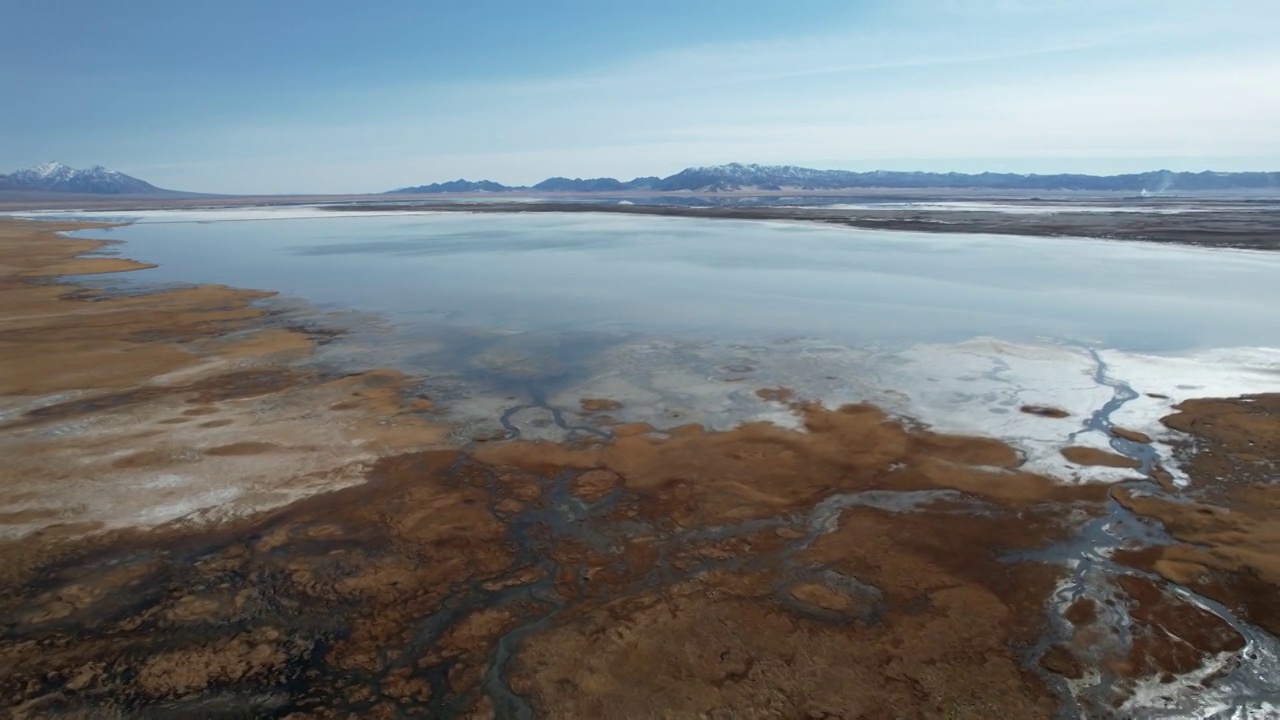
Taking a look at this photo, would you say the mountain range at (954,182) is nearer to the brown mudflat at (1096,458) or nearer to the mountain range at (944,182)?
the mountain range at (944,182)

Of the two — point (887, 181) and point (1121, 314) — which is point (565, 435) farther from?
point (887, 181)

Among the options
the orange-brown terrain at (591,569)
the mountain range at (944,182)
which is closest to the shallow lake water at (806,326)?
the orange-brown terrain at (591,569)

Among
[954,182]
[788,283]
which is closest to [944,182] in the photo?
[954,182]

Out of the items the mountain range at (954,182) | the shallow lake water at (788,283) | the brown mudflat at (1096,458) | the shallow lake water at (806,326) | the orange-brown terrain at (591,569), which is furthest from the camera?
the mountain range at (954,182)

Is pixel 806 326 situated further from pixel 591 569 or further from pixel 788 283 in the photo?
pixel 591 569

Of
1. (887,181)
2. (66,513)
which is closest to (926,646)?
(66,513)

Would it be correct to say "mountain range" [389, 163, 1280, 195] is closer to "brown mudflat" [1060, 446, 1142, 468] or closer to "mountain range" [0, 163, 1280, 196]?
"mountain range" [0, 163, 1280, 196]

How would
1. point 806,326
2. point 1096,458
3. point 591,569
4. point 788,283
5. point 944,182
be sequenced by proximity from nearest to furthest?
point 591,569 → point 1096,458 → point 806,326 → point 788,283 → point 944,182

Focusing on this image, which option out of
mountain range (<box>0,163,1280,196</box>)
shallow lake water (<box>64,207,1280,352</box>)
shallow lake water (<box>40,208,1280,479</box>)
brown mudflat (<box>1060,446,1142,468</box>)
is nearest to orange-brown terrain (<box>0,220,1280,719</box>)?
brown mudflat (<box>1060,446,1142,468</box>)
